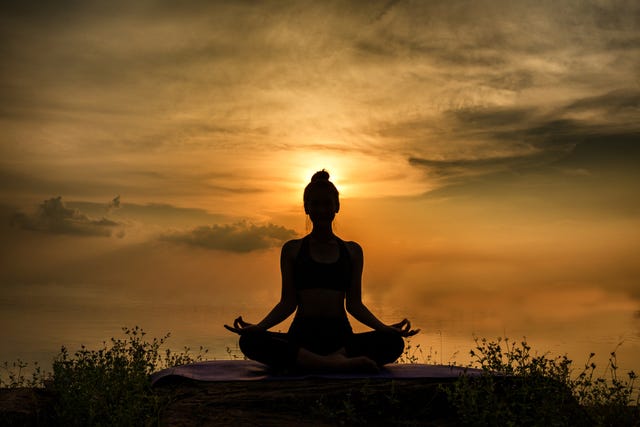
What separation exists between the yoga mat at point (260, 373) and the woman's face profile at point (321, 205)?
6.90 feet

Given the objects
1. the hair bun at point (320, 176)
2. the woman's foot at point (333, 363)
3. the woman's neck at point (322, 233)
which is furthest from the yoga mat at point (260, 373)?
the hair bun at point (320, 176)

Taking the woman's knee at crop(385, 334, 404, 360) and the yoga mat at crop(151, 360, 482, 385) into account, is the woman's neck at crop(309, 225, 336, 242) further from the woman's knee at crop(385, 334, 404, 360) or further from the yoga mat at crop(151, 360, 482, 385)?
the yoga mat at crop(151, 360, 482, 385)

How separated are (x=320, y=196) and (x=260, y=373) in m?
2.45

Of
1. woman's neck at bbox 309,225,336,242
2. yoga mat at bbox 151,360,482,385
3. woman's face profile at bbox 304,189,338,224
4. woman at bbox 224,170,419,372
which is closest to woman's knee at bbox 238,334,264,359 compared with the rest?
woman at bbox 224,170,419,372

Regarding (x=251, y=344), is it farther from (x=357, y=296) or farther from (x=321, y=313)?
(x=357, y=296)

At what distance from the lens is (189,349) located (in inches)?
420

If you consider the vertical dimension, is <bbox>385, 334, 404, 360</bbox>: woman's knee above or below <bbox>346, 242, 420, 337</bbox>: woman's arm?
below

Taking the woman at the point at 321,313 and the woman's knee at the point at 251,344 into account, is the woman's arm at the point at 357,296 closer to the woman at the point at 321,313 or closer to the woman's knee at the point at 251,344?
the woman at the point at 321,313

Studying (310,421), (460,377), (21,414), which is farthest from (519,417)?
(21,414)

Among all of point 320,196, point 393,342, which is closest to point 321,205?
point 320,196

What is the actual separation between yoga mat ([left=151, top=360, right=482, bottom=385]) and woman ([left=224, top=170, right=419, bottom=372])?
0.63 ft

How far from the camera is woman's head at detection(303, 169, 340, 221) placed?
8.72 meters

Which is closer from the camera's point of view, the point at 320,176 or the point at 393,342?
the point at 393,342

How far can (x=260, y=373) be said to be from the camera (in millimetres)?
8398
